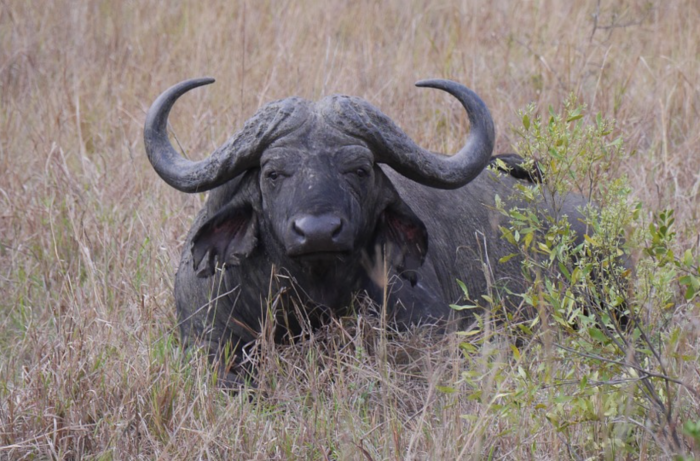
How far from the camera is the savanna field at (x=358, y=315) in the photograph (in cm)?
314

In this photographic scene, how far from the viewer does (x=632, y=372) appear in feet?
9.77

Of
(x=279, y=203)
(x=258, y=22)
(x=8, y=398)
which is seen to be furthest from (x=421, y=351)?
(x=258, y=22)

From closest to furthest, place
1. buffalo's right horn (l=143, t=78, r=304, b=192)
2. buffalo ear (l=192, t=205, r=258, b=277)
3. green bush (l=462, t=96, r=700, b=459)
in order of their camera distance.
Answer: green bush (l=462, t=96, r=700, b=459) → buffalo's right horn (l=143, t=78, r=304, b=192) → buffalo ear (l=192, t=205, r=258, b=277)

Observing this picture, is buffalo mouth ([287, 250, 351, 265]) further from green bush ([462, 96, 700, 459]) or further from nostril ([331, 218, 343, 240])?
green bush ([462, 96, 700, 459])

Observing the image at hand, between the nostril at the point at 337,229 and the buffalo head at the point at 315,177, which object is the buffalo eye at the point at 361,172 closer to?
the buffalo head at the point at 315,177

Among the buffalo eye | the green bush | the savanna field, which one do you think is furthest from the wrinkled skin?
the green bush

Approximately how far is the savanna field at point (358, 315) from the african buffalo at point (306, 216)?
0.17 m

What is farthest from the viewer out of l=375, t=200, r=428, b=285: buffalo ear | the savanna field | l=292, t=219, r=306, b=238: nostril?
l=375, t=200, r=428, b=285: buffalo ear

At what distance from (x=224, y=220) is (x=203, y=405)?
2.96ft

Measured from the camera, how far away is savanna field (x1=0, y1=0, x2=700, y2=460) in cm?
314

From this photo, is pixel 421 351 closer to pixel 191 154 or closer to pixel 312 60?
pixel 191 154

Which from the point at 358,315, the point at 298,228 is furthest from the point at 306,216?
the point at 358,315

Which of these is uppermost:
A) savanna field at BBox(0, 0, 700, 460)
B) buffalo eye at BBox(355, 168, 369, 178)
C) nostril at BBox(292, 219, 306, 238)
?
buffalo eye at BBox(355, 168, 369, 178)

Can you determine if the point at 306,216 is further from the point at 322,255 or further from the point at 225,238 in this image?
the point at 225,238
